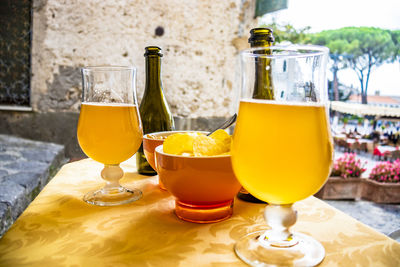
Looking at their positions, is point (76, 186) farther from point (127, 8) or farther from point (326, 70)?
point (127, 8)

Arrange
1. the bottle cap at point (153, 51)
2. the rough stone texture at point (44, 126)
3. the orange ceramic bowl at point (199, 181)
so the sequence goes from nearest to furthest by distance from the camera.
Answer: the orange ceramic bowl at point (199, 181)
the bottle cap at point (153, 51)
the rough stone texture at point (44, 126)

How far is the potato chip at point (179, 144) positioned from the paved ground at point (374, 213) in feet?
12.1

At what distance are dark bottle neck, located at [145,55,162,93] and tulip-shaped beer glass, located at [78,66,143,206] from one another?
0.73ft

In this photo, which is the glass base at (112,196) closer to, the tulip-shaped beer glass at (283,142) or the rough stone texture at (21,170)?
the tulip-shaped beer glass at (283,142)

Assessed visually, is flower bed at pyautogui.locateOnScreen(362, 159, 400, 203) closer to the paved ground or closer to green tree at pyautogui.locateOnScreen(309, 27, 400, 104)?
the paved ground

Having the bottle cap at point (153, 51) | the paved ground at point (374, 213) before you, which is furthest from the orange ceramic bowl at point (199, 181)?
the paved ground at point (374, 213)

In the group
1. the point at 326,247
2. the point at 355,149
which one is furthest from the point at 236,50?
the point at 355,149

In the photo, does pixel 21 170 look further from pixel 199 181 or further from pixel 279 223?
pixel 279 223

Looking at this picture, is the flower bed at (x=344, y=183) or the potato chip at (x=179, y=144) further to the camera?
the flower bed at (x=344, y=183)

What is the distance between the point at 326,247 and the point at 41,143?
3.71m

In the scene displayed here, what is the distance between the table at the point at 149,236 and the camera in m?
0.50

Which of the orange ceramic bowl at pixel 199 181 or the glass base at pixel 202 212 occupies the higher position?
the orange ceramic bowl at pixel 199 181

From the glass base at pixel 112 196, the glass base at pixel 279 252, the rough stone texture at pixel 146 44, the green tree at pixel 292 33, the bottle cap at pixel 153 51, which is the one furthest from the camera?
the green tree at pixel 292 33

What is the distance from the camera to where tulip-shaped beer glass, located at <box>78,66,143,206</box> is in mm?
754
